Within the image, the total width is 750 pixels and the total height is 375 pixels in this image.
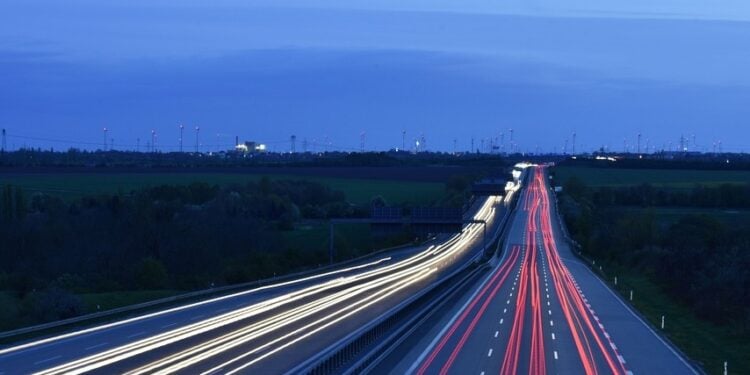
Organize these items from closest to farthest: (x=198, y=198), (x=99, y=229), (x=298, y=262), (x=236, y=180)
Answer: (x=298, y=262) → (x=99, y=229) → (x=198, y=198) → (x=236, y=180)

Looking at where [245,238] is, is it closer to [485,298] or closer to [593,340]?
[485,298]

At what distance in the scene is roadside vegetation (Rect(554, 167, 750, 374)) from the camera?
129ft

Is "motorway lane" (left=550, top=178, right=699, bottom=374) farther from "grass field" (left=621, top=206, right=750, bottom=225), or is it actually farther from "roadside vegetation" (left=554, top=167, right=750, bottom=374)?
"grass field" (left=621, top=206, right=750, bottom=225)

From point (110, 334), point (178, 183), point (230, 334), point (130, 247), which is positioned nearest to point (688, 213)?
point (178, 183)

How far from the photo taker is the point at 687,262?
6009cm

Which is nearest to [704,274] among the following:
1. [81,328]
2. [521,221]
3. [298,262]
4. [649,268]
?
[649,268]

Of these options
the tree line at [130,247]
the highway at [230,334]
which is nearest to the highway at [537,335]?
the highway at [230,334]

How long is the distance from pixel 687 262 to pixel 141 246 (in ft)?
120

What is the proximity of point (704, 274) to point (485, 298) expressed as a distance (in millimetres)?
11324

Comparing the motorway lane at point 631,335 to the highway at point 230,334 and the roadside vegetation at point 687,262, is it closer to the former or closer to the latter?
the roadside vegetation at point 687,262

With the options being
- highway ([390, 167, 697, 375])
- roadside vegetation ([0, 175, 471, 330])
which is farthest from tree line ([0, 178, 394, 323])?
highway ([390, 167, 697, 375])

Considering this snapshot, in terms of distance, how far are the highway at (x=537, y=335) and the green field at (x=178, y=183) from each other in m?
63.2

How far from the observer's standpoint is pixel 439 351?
106 feet

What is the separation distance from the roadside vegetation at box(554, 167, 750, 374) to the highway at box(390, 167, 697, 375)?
1664 millimetres
